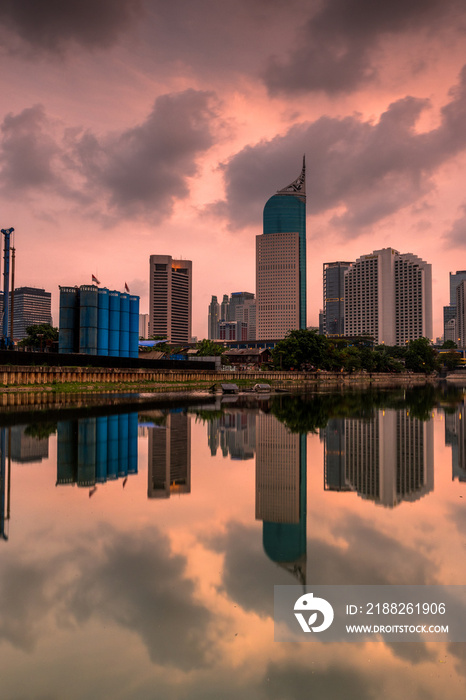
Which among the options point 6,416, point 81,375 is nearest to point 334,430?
point 6,416

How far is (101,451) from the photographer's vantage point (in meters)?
22.8

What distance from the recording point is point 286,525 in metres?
12.4

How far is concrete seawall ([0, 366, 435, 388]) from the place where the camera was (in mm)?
63312

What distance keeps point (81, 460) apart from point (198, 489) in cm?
737

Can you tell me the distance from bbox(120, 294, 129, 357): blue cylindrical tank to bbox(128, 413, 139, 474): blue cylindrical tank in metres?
70.3

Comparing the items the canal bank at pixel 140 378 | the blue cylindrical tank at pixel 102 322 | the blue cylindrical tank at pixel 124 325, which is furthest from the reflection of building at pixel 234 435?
the blue cylindrical tank at pixel 124 325

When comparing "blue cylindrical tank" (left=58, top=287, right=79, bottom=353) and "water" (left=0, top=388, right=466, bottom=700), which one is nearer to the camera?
"water" (left=0, top=388, right=466, bottom=700)

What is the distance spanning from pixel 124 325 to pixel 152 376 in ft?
77.0

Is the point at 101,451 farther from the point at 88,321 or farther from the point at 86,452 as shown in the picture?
the point at 88,321

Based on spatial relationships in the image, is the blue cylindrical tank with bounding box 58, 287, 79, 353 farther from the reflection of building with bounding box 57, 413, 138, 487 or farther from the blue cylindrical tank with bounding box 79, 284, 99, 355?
the reflection of building with bounding box 57, 413, 138, 487

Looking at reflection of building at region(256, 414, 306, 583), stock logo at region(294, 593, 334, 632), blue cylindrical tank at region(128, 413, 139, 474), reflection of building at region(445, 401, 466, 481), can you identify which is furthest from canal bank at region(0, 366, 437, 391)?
stock logo at region(294, 593, 334, 632)

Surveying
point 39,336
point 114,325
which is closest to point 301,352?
point 114,325

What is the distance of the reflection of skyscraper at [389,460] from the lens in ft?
52.5

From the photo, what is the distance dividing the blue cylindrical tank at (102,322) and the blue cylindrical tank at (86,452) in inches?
2674
